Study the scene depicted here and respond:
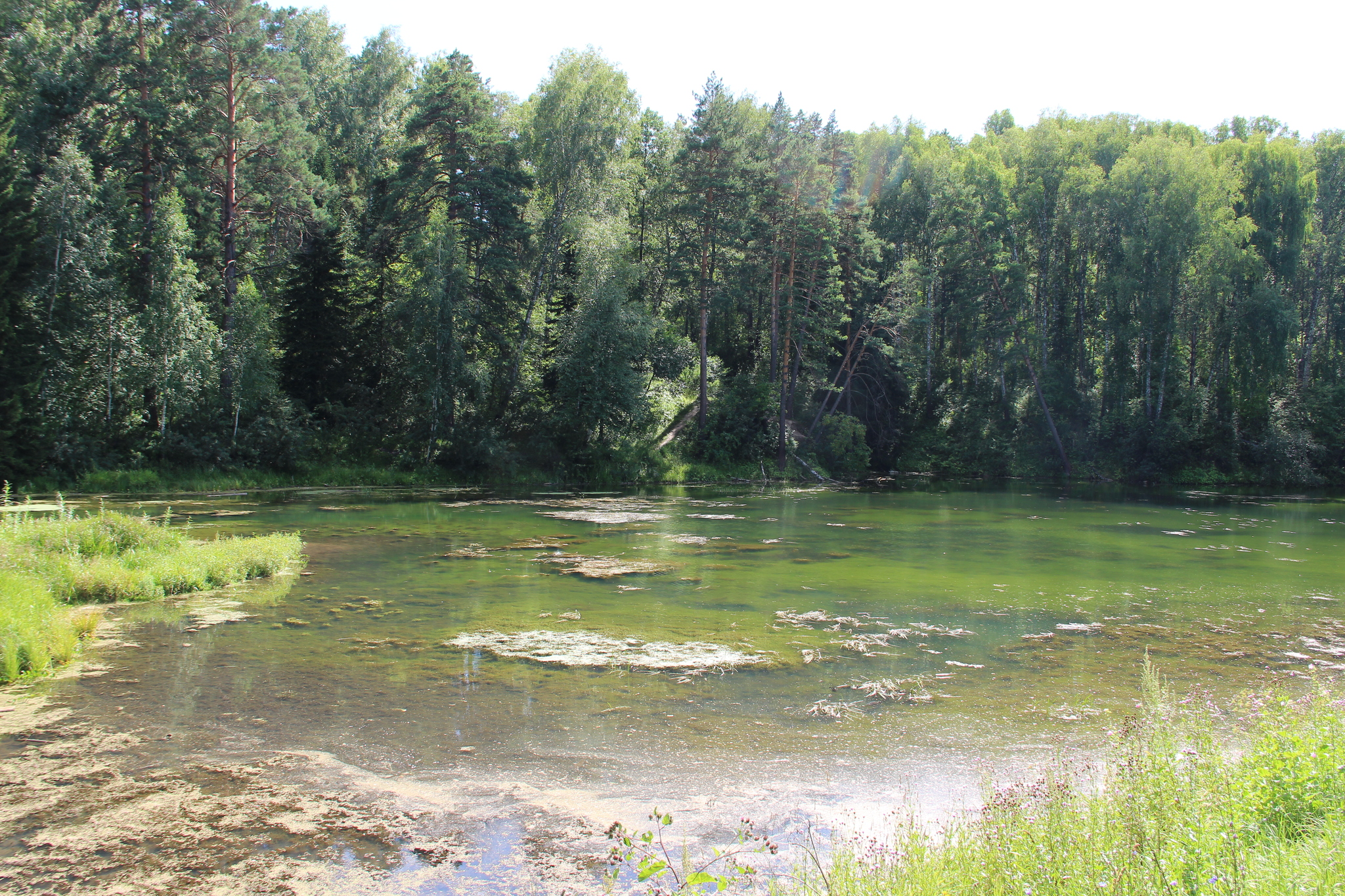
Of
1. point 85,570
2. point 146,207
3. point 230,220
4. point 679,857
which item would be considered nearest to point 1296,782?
point 679,857

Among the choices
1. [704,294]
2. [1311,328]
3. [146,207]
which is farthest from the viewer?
[1311,328]

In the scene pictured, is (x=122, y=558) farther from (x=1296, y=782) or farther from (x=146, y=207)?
(x=146, y=207)

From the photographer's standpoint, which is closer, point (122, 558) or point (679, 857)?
point (679, 857)

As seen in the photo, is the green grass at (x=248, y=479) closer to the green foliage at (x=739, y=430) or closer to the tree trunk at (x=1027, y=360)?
the green foliage at (x=739, y=430)

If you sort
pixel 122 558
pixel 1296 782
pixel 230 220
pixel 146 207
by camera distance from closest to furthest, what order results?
1. pixel 1296 782
2. pixel 122 558
3. pixel 146 207
4. pixel 230 220

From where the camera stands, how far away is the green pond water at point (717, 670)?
7062 mm

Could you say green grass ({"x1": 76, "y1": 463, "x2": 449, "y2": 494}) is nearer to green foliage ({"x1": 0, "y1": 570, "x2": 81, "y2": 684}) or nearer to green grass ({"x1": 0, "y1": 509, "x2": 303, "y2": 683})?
green grass ({"x1": 0, "y1": 509, "x2": 303, "y2": 683})

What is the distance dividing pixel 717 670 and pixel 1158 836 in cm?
628

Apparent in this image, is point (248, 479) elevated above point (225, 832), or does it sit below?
above

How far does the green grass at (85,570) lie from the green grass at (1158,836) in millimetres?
9137

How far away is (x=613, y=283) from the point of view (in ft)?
123

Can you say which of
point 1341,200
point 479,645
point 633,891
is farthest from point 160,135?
point 1341,200

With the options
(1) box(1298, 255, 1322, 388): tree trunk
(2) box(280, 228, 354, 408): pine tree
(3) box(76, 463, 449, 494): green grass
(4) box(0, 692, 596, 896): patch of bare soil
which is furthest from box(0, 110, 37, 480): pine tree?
(1) box(1298, 255, 1322, 388): tree trunk

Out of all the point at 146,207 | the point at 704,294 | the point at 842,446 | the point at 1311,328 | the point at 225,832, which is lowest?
the point at 225,832
